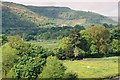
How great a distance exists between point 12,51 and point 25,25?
111421mm

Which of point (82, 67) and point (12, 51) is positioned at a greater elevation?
point (12, 51)

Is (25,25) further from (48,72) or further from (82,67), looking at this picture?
(48,72)

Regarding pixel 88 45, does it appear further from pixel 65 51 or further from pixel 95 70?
pixel 95 70

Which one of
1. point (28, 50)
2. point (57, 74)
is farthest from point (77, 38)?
point (57, 74)

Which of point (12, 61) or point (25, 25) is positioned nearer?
point (12, 61)

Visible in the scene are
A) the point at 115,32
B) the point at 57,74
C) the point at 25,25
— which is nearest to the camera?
the point at 57,74

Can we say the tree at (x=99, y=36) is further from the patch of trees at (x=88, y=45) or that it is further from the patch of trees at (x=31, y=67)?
the patch of trees at (x=31, y=67)

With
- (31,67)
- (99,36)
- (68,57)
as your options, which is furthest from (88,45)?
(31,67)

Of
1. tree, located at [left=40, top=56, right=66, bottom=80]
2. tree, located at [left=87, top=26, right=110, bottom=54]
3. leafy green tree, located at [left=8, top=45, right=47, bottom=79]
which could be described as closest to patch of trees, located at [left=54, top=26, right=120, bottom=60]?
tree, located at [left=87, top=26, right=110, bottom=54]

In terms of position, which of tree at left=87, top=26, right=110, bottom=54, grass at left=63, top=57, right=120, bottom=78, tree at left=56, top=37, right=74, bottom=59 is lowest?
grass at left=63, top=57, right=120, bottom=78

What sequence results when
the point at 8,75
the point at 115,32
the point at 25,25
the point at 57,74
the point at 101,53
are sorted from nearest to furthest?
the point at 57,74 → the point at 8,75 → the point at 101,53 → the point at 115,32 → the point at 25,25

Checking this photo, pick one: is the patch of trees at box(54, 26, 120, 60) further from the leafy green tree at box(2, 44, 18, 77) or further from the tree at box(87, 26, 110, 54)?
the leafy green tree at box(2, 44, 18, 77)

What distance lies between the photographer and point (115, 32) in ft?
211

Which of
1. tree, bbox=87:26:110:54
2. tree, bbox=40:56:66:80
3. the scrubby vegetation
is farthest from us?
tree, bbox=87:26:110:54
